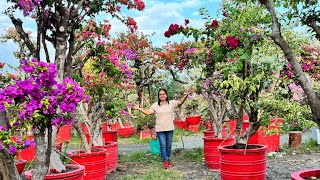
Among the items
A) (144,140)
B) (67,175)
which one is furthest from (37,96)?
(144,140)

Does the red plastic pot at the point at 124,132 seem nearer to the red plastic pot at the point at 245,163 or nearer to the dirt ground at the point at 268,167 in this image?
the dirt ground at the point at 268,167

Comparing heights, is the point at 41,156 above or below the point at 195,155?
above

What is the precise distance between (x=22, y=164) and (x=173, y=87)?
1139cm

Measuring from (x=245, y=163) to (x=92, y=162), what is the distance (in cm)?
193

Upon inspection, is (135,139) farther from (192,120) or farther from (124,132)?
(192,120)

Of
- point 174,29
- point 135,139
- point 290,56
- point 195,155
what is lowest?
point 195,155

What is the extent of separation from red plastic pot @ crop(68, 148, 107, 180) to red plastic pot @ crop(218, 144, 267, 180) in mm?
1654

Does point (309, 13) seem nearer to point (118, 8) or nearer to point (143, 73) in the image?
point (118, 8)

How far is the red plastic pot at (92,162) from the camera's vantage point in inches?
205

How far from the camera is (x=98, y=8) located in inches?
174

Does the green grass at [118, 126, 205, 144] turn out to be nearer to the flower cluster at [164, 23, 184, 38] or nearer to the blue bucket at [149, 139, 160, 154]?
the blue bucket at [149, 139, 160, 154]

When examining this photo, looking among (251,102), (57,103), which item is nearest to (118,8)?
(251,102)

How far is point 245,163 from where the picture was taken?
464 centimetres

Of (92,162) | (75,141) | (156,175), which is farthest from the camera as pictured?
(75,141)
